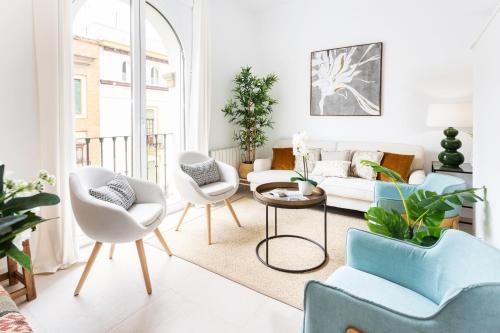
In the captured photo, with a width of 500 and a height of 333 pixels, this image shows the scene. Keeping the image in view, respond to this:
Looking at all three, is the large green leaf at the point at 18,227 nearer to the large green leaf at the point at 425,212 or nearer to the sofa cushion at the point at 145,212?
the sofa cushion at the point at 145,212

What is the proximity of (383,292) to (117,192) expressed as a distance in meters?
2.02

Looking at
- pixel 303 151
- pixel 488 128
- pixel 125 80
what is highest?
pixel 125 80

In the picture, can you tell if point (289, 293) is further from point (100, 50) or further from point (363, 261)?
point (100, 50)

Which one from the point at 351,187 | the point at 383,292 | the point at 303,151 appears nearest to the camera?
the point at 383,292

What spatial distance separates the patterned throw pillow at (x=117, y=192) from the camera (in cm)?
225

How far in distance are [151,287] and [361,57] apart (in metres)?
3.84

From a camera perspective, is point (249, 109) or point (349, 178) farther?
point (249, 109)

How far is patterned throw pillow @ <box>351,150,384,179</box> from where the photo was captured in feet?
12.2

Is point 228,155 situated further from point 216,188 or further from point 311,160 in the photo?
point 216,188

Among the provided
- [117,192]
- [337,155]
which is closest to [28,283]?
[117,192]

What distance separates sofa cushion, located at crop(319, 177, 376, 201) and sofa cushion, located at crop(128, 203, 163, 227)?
207cm

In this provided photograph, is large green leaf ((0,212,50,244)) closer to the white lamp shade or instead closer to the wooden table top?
the wooden table top

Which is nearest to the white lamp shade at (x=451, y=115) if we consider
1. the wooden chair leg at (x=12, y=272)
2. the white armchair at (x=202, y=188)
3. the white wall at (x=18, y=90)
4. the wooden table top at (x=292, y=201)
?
the wooden table top at (x=292, y=201)

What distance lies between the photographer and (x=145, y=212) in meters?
2.38
